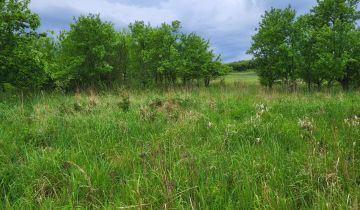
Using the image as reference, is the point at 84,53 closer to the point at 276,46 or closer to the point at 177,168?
the point at 276,46

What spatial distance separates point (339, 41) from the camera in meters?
21.4

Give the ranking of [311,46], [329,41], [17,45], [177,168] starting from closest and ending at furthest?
[177,168] → [17,45] → [329,41] → [311,46]

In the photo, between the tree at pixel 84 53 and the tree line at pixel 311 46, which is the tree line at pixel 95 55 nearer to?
the tree at pixel 84 53

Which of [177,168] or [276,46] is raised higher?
[276,46]

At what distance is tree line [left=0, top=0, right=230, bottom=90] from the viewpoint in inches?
618

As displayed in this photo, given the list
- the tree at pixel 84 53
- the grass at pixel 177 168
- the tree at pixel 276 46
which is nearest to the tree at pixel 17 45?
the tree at pixel 84 53

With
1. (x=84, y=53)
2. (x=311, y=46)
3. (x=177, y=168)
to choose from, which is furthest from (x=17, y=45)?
(x=311, y=46)

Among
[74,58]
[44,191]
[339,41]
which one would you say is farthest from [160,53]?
[44,191]

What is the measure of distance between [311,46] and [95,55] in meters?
15.6

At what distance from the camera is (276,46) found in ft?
74.4

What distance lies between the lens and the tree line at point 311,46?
21250 mm

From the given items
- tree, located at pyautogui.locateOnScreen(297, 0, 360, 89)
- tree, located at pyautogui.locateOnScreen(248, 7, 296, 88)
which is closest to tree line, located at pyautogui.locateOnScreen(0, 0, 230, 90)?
tree, located at pyautogui.locateOnScreen(248, 7, 296, 88)

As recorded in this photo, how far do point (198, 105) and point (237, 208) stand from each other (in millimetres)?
6835

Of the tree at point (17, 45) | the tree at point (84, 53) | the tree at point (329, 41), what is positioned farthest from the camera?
the tree at point (84, 53)
